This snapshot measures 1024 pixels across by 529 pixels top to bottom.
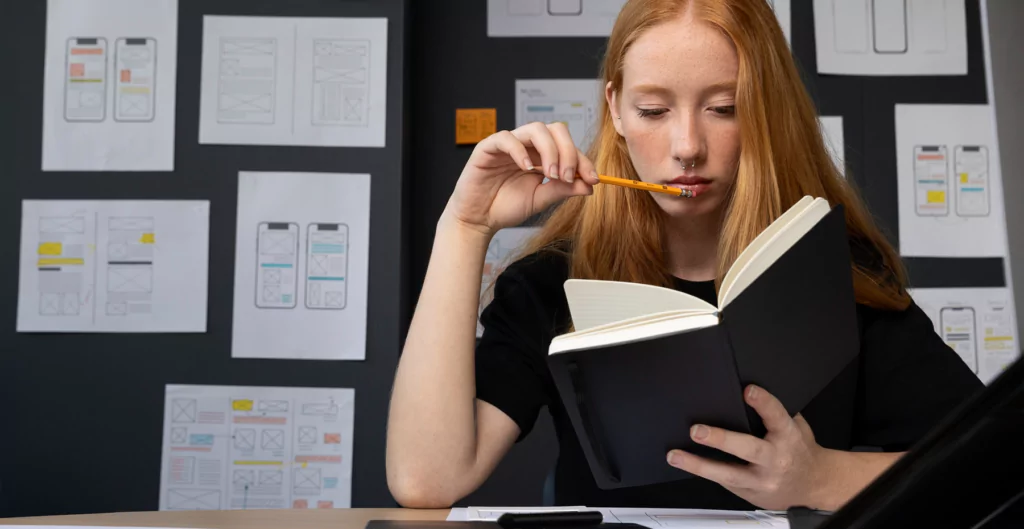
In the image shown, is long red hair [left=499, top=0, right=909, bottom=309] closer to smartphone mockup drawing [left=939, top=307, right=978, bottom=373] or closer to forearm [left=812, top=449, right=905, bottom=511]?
forearm [left=812, top=449, right=905, bottom=511]

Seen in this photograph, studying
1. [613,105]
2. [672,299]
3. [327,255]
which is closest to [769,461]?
[672,299]

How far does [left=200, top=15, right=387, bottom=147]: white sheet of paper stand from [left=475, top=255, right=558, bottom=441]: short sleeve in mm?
725

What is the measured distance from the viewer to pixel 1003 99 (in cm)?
76

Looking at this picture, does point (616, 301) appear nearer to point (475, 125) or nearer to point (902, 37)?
point (475, 125)

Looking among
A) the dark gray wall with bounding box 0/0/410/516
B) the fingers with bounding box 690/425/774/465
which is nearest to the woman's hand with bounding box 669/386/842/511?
the fingers with bounding box 690/425/774/465

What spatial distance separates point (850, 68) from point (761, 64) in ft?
3.36

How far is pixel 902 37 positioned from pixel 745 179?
1144 millimetres

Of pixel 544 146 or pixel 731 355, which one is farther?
pixel 544 146

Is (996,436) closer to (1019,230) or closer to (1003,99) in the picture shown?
(1019,230)

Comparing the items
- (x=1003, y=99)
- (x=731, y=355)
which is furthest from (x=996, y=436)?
(x=1003, y=99)

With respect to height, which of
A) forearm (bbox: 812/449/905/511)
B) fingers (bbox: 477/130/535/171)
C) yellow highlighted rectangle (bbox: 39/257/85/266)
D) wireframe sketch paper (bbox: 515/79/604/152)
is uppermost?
wireframe sketch paper (bbox: 515/79/604/152)

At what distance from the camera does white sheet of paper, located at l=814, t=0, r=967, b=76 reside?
1857mm

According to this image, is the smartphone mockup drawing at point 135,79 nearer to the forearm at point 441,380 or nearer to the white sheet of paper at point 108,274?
the white sheet of paper at point 108,274

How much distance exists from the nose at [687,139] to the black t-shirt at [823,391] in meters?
0.22
